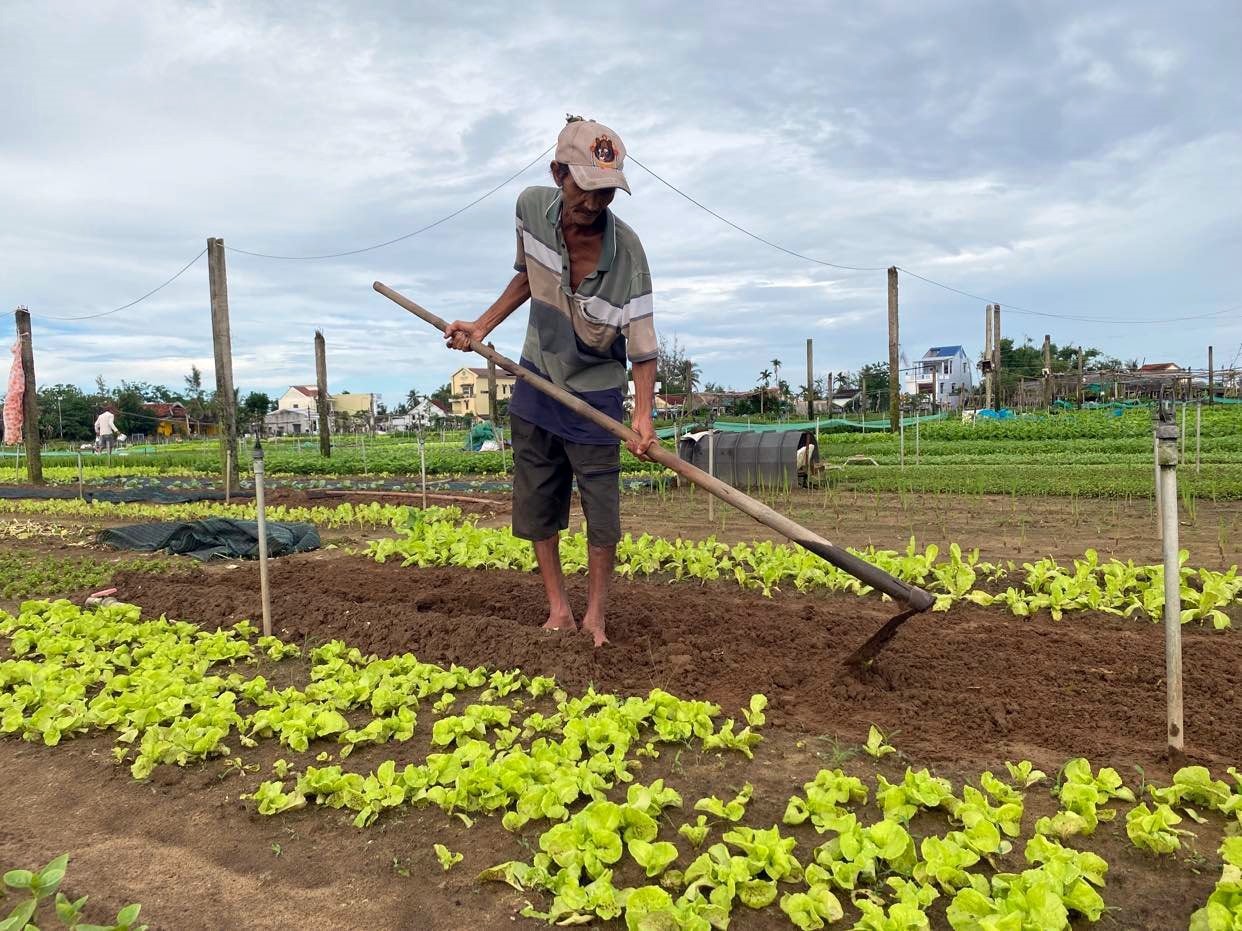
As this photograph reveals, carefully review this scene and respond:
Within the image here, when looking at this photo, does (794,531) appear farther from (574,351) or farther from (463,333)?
(463,333)

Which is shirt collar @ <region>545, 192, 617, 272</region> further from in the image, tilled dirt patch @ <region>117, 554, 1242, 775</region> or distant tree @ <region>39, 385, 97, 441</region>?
distant tree @ <region>39, 385, 97, 441</region>

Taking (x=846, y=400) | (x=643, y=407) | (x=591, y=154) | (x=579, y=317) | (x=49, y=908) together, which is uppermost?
(x=591, y=154)

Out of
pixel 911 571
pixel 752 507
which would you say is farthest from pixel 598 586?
pixel 911 571

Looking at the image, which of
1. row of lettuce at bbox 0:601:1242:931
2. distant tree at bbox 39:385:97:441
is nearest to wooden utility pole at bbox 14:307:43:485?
row of lettuce at bbox 0:601:1242:931

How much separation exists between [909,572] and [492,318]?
266 centimetres

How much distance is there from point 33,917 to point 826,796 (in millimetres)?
1874

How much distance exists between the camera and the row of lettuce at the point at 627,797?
5.97ft

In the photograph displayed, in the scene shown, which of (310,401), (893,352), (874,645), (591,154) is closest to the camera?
(874,645)

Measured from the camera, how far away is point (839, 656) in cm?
349

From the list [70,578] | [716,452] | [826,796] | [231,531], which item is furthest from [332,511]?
[826,796]

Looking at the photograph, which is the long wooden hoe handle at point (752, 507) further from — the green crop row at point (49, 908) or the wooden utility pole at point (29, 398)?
the wooden utility pole at point (29, 398)

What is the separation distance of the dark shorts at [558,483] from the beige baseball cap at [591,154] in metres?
1.12

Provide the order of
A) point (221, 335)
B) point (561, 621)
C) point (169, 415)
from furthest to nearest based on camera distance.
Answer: point (169, 415)
point (221, 335)
point (561, 621)

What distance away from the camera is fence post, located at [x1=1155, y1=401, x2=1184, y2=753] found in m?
2.34
